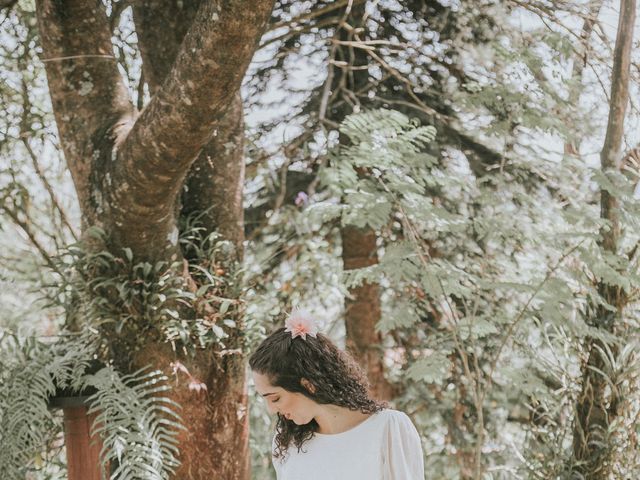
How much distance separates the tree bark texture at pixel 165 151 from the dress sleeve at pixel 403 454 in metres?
1.14

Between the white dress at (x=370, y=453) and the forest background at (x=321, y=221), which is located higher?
the forest background at (x=321, y=221)

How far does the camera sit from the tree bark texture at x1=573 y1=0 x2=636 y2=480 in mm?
4090

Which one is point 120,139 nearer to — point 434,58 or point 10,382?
point 10,382

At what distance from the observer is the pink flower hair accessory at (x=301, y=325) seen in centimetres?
238

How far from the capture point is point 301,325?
238cm

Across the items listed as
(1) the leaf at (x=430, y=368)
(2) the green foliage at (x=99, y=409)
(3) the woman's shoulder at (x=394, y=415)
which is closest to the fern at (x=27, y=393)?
(2) the green foliage at (x=99, y=409)

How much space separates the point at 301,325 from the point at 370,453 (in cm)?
42

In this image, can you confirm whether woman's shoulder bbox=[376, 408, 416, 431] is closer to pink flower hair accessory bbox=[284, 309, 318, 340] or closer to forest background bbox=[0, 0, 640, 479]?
pink flower hair accessory bbox=[284, 309, 318, 340]

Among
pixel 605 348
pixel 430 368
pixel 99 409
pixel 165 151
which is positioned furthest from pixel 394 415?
pixel 605 348

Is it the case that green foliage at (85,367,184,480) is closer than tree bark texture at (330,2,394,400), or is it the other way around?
green foliage at (85,367,184,480)

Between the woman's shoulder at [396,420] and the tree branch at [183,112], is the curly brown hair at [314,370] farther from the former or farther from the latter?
the tree branch at [183,112]

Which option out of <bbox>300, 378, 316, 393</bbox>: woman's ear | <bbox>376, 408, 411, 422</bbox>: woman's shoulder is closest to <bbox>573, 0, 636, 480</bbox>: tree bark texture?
<bbox>376, 408, 411, 422</bbox>: woman's shoulder

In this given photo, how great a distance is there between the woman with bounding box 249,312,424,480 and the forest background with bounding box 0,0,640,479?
778 mm

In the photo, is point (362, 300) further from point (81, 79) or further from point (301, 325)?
A: point (301, 325)
